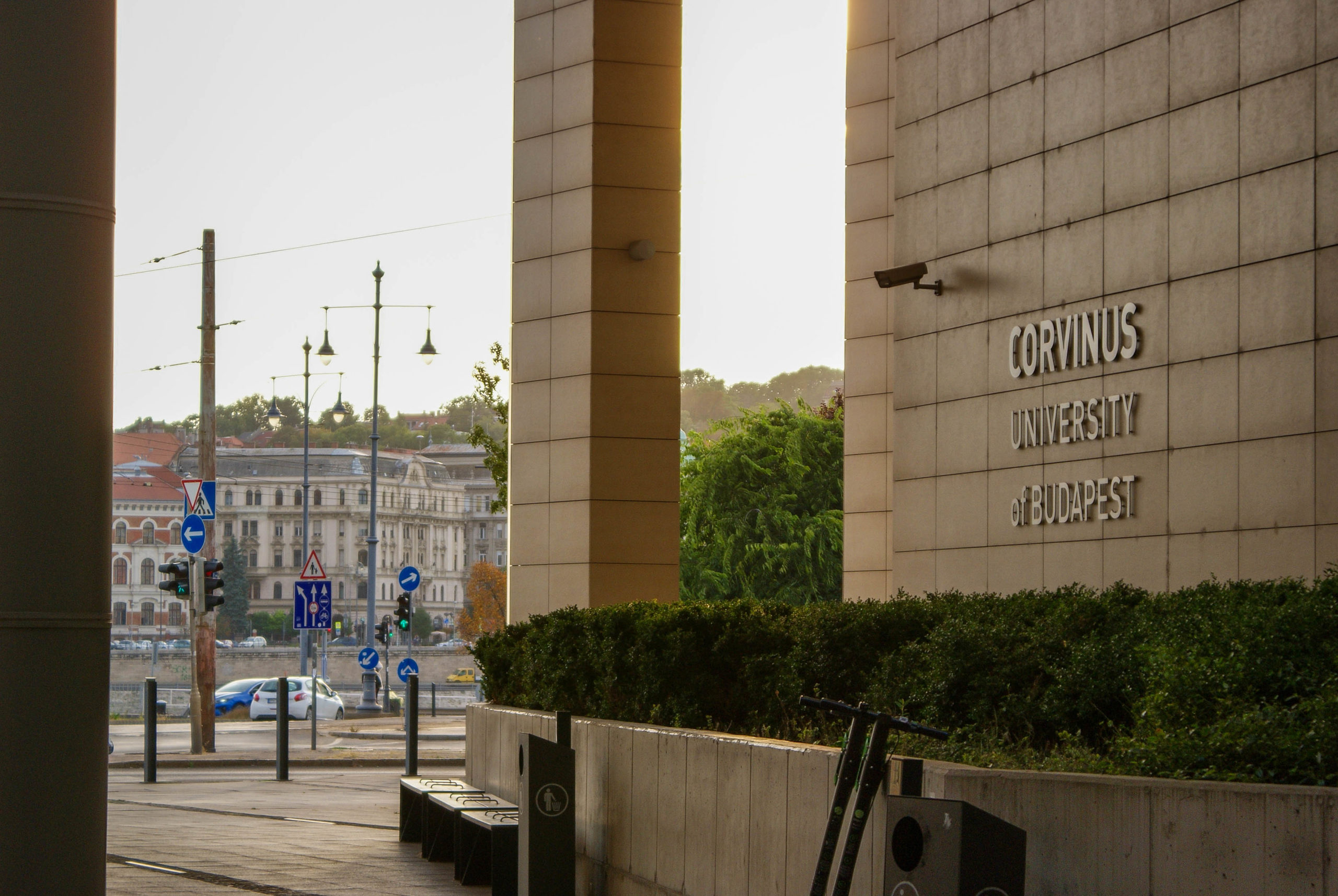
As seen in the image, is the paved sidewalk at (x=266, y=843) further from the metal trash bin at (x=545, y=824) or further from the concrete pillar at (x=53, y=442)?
the concrete pillar at (x=53, y=442)

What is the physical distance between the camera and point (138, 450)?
175000mm

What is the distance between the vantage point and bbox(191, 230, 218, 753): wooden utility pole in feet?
95.5

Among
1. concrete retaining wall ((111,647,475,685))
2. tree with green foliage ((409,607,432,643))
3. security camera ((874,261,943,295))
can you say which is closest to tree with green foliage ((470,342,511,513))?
security camera ((874,261,943,295))

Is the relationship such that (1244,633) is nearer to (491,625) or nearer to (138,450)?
(491,625)

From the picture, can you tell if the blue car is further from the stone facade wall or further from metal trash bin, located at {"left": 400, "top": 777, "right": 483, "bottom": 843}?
the stone facade wall

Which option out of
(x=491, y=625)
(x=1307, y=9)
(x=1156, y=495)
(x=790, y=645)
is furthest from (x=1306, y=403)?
(x=491, y=625)

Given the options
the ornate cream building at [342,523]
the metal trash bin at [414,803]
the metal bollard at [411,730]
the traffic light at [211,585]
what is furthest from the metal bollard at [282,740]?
the ornate cream building at [342,523]

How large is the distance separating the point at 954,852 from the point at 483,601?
127 metres

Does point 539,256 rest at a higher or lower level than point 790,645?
higher

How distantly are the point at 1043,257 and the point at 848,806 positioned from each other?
8.03 m

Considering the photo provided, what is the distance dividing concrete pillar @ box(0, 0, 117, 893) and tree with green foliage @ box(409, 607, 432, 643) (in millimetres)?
137091

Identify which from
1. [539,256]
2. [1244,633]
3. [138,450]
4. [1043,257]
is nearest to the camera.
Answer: [1244,633]

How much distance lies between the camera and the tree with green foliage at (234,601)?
143 meters

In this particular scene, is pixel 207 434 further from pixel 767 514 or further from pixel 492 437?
pixel 767 514
